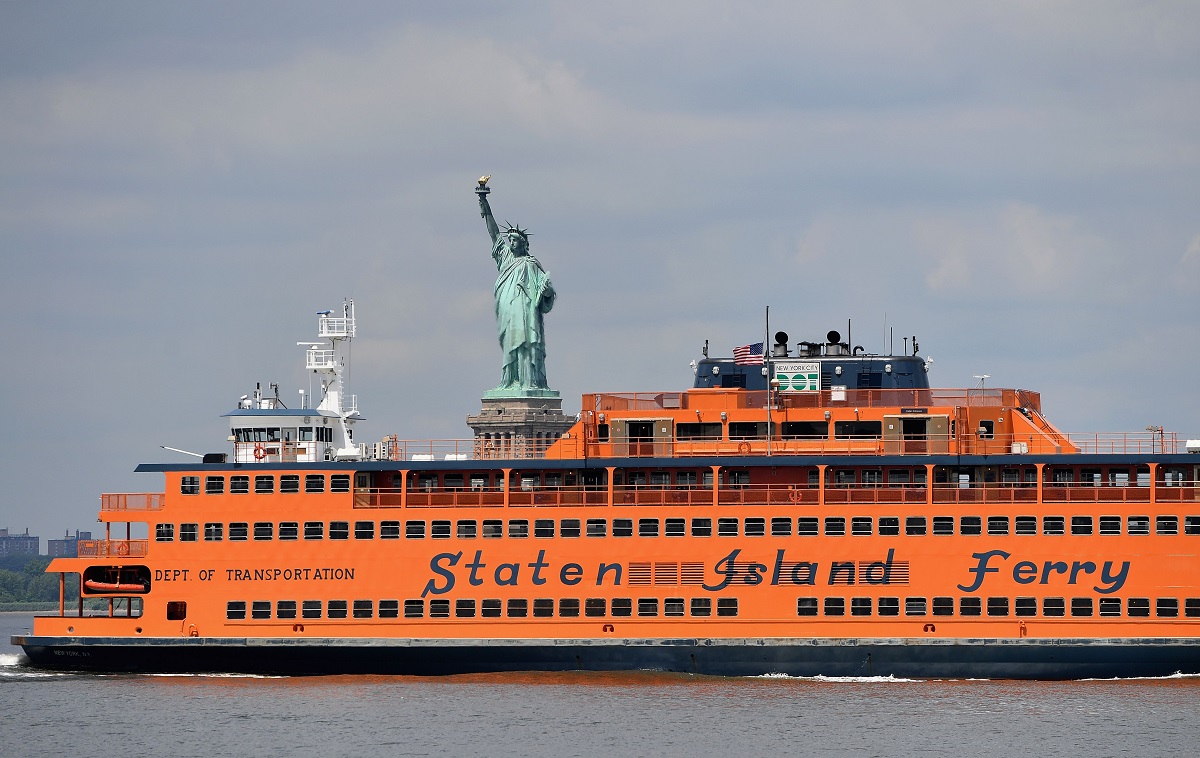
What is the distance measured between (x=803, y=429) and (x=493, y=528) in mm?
9264

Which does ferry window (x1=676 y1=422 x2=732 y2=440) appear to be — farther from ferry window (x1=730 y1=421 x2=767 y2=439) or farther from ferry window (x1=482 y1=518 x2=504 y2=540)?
ferry window (x1=482 y1=518 x2=504 y2=540)

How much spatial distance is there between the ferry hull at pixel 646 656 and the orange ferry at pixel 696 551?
0.07 m

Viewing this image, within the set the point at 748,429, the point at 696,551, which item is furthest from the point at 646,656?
the point at 748,429

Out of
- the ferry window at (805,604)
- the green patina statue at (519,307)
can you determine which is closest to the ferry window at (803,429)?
the ferry window at (805,604)

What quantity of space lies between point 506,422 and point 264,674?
91.0 metres

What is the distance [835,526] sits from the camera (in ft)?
162

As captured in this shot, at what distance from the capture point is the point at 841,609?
49.0 metres

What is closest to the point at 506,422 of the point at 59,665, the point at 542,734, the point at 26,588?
the point at 26,588

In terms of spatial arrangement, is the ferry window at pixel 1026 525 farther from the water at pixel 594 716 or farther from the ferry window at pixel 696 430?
the ferry window at pixel 696 430

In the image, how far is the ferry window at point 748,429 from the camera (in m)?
51.6

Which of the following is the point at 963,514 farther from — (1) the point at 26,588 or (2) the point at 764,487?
(1) the point at 26,588

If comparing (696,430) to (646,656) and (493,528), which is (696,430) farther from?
(646,656)

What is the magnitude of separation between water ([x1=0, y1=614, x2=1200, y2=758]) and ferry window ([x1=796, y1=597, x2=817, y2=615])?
1860mm

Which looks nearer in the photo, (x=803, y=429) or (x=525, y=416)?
(x=803, y=429)
